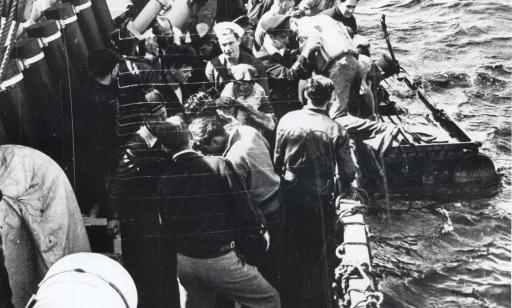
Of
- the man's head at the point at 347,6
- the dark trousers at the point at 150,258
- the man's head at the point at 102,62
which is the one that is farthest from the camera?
the man's head at the point at 347,6

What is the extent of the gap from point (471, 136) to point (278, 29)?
0.94 m

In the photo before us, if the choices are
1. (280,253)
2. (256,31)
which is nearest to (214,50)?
(256,31)

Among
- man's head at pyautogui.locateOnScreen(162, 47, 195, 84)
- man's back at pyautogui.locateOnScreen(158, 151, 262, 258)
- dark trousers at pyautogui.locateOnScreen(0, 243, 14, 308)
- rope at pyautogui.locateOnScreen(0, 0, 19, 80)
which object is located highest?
rope at pyautogui.locateOnScreen(0, 0, 19, 80)

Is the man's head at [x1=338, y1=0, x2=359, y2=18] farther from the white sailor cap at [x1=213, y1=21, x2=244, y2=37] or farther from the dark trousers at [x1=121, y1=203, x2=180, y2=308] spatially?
the dark trousers at [x1=121, y1=203, x2=180, y2=308]

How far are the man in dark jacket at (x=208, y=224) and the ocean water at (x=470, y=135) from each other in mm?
503

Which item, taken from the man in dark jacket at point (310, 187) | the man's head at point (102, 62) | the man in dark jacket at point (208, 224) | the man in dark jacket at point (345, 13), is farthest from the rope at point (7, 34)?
the man in dark jacket at point (345, 13)

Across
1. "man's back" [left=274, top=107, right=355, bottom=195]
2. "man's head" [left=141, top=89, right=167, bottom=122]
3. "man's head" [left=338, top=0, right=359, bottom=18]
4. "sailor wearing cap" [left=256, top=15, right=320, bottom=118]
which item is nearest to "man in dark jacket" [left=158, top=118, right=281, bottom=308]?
"man's head" [left=141, top=89, right=167, bottom=122]

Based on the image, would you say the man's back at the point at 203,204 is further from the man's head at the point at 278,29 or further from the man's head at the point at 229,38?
the man's head at the point at 278,29

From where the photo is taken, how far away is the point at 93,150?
72.4 inches

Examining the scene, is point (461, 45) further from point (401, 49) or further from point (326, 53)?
point (326, 53)

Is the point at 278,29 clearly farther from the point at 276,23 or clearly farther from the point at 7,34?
the point at 7,34

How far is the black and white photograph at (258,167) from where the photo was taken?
167cm

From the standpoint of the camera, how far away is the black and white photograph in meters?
1.67

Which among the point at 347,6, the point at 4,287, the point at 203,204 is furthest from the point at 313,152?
the point at 4,287
